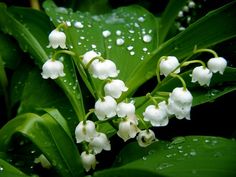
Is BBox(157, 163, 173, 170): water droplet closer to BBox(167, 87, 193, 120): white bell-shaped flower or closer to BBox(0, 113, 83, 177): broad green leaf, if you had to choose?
BBox(167, 87, 193, 120): white bell-shaped flower

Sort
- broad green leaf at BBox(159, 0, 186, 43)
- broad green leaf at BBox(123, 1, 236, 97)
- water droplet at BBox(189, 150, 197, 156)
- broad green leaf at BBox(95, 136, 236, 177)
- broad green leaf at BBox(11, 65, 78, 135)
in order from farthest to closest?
1. broad green leaf at BBox(159, 0, 186, 43)
2. broad green leaf at BBox(11, 65, 78, 135)
3. broad green leaf at BBox(123, 1, 236, 97)
4. water droplet at BBox(189, 150, 197, 156)
5. broad green leaf at BBox(95, 136, 236, 177)

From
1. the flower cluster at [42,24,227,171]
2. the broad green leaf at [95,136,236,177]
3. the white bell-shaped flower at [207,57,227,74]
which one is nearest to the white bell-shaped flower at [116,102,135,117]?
the flower cluster at [42,24,227,171]

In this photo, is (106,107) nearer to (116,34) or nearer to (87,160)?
(87,160)

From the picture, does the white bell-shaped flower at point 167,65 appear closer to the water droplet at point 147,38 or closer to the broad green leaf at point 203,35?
the broad green leaf at point 203,35

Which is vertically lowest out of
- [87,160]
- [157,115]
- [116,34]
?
[87,160]

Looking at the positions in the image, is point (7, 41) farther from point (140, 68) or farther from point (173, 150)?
point (173, 150)

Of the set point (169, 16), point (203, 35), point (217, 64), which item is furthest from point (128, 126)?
point (169, 16)

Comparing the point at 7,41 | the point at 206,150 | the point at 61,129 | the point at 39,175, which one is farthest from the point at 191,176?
Result: the point at 7,41

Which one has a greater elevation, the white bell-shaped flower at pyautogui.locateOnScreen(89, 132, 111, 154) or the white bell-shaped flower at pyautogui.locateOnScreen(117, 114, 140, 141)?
the white bell-shaped flower at pyautogui.locateOnScreen(117, 114, 140, 141)
